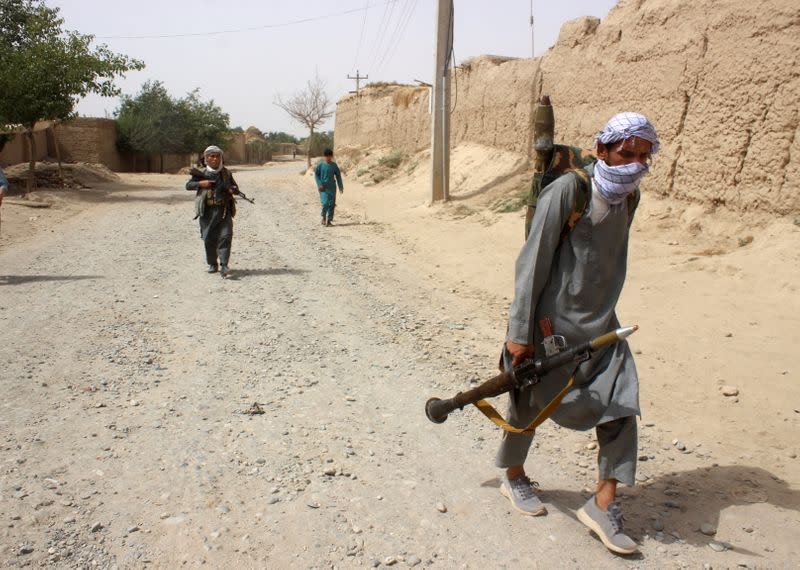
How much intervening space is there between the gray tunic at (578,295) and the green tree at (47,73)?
15.3m

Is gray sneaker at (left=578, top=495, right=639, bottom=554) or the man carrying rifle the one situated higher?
the man carrying rifle

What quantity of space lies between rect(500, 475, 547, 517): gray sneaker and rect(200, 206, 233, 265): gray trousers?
18.0 ft

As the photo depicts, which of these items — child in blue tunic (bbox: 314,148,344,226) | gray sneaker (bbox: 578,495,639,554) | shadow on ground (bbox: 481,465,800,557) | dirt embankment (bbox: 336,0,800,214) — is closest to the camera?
gray sneaker (bbox: 578,495,639,554)

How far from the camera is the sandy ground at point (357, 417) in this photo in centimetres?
260

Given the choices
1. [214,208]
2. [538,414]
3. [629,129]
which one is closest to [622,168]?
[629,129]

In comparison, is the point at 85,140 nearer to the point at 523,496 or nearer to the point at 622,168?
the point at 523,496

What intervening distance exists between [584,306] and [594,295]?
0.18 ft

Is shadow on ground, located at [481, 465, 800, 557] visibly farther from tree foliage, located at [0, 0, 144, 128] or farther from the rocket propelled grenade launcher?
tree foliage, located at [0, 0, 144, 128]

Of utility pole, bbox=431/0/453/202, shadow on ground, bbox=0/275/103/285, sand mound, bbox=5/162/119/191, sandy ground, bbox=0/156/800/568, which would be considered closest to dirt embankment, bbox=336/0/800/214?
sandy ground, bbox=0/156/800/568

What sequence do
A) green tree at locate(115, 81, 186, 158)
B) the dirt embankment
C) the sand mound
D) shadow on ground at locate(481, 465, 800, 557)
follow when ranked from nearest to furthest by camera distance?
shadow on ground at locate(481, 465, 800, 557) → the dirt embankment → the sand mound → green tree at locate(115, 81, 186, 158)

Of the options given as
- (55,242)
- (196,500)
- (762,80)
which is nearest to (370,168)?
(55,242)

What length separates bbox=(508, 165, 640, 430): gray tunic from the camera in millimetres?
2438

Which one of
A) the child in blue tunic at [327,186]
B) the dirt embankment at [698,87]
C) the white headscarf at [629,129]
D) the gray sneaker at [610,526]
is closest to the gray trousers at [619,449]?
the gray sneaker at [610,526]

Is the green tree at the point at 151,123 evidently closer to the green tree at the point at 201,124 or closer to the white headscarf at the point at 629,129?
the green tree at the point at 201,124
